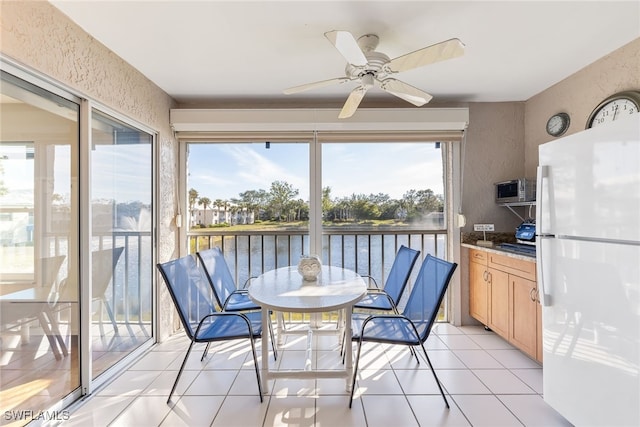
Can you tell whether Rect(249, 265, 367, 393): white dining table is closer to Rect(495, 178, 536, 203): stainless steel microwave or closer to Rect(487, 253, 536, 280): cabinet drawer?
Rect(487, 253, 536, 280): cabinet drawer

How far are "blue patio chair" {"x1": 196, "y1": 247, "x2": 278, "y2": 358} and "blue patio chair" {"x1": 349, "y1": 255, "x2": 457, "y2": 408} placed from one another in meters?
0.81

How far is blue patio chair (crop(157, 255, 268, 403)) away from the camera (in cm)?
187

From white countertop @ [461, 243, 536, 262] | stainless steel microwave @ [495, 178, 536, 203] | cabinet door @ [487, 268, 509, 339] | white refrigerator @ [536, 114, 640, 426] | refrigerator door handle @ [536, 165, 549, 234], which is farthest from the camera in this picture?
stainless steel microwave @ [495, 178, 536, 203]

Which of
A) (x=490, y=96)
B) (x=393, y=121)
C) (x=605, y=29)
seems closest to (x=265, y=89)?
(x=393, y=121)

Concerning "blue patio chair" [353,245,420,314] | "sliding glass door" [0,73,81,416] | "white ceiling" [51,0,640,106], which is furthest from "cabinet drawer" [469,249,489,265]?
"sliding glass door" [0,73,81,416]

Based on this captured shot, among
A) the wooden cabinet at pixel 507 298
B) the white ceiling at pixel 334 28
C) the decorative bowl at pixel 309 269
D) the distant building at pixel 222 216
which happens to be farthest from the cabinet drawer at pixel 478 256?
the distant building at pixel 222 216

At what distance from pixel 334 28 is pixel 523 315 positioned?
2569 mm

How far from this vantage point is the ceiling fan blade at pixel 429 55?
1.46 meters

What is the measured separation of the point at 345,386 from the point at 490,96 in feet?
9.86

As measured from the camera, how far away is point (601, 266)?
140 centimetres

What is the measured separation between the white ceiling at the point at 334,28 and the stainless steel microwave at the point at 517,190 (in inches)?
35.6

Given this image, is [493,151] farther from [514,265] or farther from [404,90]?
[404,90]

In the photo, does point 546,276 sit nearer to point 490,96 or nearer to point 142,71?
point 490,96

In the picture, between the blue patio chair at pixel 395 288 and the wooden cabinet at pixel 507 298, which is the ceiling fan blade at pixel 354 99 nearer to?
the blue patio chair at pixel 395 288
